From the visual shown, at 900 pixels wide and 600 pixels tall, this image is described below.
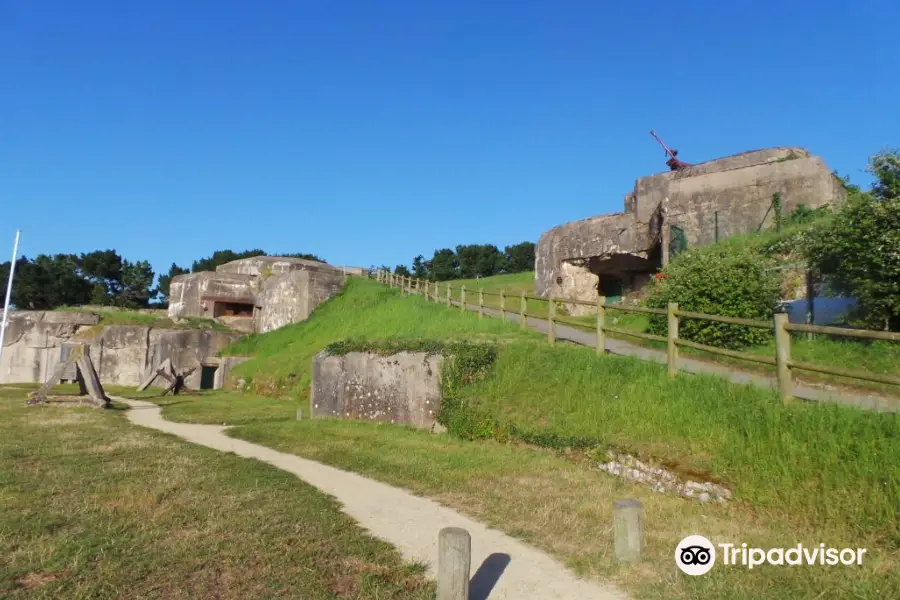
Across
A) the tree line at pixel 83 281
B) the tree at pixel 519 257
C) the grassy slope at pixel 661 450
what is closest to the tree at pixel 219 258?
the tree line at pixel 83 281

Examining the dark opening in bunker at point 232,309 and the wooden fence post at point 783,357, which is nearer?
the wooden fence post at point 783,357

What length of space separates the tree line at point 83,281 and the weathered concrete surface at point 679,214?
34192 mm

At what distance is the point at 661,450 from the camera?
6617 millimetres

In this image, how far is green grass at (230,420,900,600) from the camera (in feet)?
12.8

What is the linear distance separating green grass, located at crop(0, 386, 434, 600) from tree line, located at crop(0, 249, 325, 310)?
140ft

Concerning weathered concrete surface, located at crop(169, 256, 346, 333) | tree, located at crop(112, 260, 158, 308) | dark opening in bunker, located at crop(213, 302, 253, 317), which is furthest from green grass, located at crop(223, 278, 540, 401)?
tree, located at crop(112, 260, 158, 308)

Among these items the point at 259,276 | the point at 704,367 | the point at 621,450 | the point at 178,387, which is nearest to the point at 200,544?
the point at 621,450

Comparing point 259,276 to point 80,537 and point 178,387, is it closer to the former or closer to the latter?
point 178,387

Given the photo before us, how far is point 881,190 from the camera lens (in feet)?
32.4

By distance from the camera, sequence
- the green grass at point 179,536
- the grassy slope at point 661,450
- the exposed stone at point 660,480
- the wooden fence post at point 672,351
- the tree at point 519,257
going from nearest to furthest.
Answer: the green grass at point 179,536
the grassy slope at point 661,450
the exposed stone at point 660,480
the wooden fence post at point 672,351
the tree at point 519,257

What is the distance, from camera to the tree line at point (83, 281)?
4744 cm

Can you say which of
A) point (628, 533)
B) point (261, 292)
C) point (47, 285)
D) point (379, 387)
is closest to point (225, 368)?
point (261, 292)

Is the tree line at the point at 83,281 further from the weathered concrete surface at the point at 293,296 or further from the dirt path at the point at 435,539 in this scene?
the dirt path at the point at 435,539

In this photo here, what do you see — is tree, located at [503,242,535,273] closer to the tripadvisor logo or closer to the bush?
the bush
